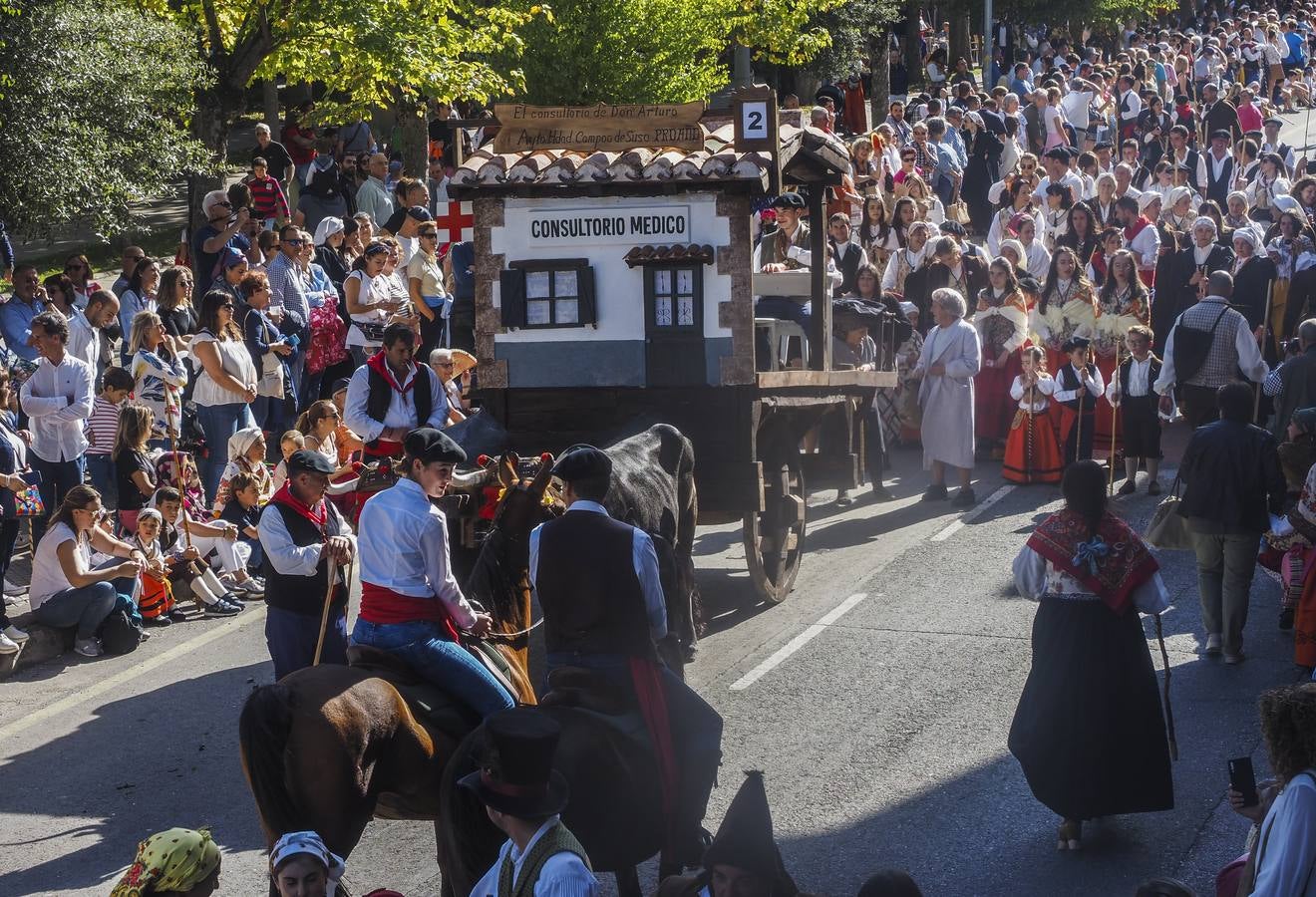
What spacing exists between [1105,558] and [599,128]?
5.12m

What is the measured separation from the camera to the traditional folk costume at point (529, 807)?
5.20 meters

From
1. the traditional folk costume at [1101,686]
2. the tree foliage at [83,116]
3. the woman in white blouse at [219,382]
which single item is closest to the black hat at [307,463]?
the traditional folk costume at [1101,686]

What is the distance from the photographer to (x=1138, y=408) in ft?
51.9

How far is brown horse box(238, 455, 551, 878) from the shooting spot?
6738mm

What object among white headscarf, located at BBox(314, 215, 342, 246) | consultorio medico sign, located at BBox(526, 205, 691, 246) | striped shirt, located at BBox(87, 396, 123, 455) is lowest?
striped shirt, located at BBox(87, 396, 123, 455)

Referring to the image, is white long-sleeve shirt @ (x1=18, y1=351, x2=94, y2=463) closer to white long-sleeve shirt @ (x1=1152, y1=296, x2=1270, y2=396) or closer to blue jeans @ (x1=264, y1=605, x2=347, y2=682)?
blue jeans @ (x1=264, y1=605, x2=347, y2=682)

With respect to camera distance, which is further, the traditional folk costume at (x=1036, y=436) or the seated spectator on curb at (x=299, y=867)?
the traditional folk costume at (x=1036, y=436)

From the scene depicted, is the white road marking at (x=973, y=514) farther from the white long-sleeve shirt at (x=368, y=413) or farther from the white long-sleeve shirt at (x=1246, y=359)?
the white long-sleeve shirt at (x=368, y=413)

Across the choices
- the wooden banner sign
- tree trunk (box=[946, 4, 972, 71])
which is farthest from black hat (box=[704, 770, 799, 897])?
tree trunk (box=[946, 4, 972, 71])

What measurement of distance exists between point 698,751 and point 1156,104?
82.2 feet

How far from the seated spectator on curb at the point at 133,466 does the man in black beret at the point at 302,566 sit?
164 inches

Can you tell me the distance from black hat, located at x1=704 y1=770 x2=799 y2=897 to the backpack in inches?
422

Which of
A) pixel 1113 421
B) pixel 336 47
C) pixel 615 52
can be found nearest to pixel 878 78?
pixel 615 52

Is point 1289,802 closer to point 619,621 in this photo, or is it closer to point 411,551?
point 619,621
